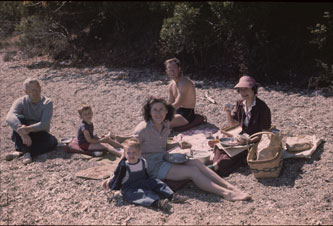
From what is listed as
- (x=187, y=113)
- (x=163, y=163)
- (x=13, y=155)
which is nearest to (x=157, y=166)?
A: (x=163, y=163)

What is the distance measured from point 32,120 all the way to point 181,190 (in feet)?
8.56

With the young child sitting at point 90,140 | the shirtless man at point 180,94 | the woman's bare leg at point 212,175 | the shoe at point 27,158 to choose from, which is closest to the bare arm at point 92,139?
the young child sitting at point 90,140

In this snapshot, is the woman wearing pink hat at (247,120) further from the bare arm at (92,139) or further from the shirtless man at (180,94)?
the bare arm at (92,139)

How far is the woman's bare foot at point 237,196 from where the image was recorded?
4586 millimetres

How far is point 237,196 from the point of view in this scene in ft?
15.1

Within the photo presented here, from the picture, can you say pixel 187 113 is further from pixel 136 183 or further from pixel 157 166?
pixel 136 183

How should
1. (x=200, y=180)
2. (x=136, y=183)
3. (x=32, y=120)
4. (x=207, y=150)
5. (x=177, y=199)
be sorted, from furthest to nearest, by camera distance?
(x=32, y=120) → (x=207, y=150) → (x=200, y=180) → (x=136, y=183) → (x=177, y=199)

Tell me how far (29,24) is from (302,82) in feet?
29.6

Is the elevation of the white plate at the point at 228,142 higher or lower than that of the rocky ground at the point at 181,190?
higher

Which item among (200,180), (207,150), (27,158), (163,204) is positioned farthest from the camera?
(207,150)

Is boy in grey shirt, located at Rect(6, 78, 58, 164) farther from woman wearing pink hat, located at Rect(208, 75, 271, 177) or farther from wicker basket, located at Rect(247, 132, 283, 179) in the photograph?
wicker basket, located at Rect(247, 132, 283, 179)

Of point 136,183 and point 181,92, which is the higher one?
point 181,92

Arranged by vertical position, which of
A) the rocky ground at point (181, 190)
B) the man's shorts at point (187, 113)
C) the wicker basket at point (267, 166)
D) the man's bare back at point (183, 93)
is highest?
the man's bare back at point (183, 93)

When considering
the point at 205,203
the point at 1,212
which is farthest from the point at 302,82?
the point at 1,212
